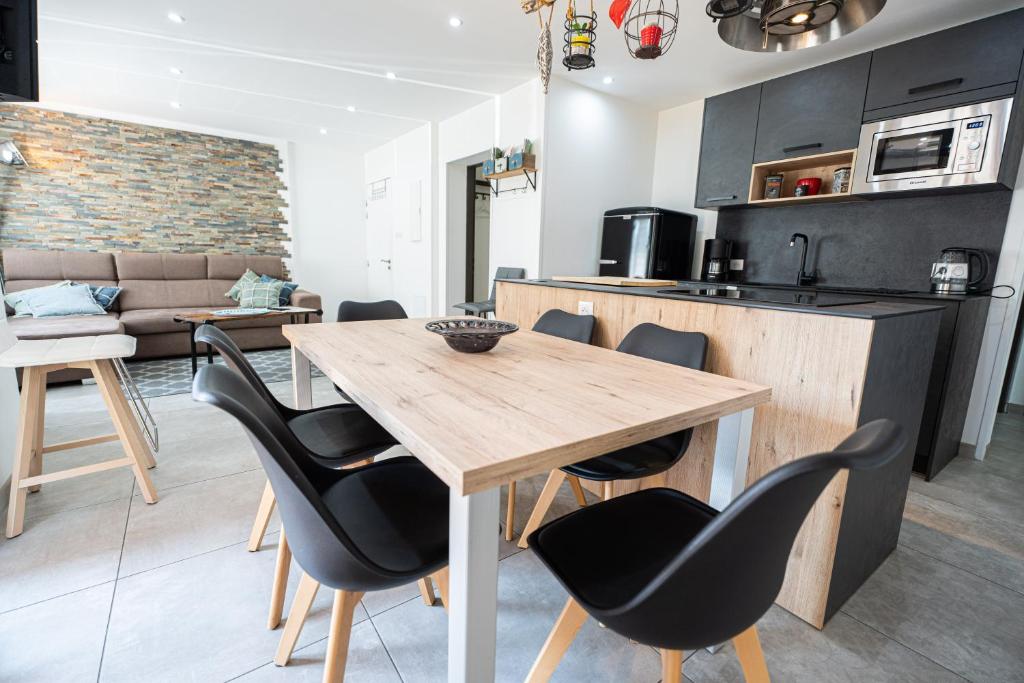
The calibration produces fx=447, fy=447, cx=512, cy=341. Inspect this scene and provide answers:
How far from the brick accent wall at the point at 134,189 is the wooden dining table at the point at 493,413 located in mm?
4756

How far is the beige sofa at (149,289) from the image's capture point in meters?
3.69

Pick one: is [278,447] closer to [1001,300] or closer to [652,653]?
[652,653]

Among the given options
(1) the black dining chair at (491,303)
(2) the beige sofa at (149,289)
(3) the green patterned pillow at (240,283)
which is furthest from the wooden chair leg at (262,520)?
(3) the green patterned pillow at (240,283)

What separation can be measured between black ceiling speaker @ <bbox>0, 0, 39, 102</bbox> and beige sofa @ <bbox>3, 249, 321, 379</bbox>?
2.61m

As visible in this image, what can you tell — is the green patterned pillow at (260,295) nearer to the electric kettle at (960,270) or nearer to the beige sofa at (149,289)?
the beige sofa at (149,289)

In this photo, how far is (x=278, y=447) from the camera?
0.69 metres

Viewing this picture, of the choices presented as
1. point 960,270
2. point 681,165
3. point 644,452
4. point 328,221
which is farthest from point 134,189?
point 960,270

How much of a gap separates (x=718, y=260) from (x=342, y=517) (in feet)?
11.3

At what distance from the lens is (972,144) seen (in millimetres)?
2236

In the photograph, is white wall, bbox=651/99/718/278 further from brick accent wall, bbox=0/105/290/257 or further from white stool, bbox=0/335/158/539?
brick accent wall, bbox=0/105/290/257

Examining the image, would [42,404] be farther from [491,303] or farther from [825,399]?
[825,399]

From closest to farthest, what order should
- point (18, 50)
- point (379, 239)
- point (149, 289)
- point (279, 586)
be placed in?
point (279, 586) → point (18, 50) → point (149, 289) → point (379, 239)

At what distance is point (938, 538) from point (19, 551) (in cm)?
336

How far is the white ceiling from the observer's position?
2590 millimetres
